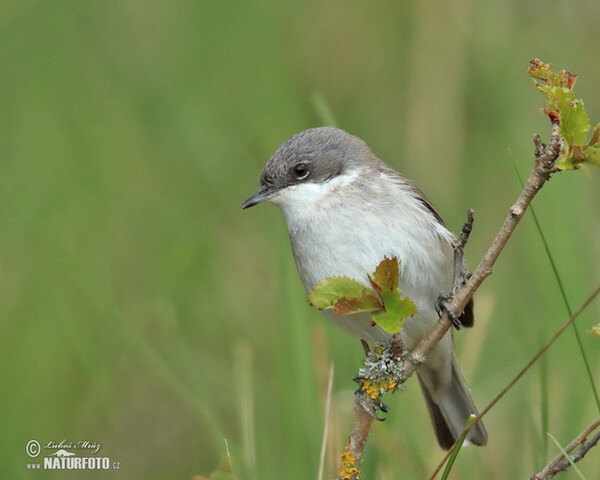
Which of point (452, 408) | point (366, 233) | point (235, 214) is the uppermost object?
point (366, 233)

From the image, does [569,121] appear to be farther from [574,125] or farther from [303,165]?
[303,165]

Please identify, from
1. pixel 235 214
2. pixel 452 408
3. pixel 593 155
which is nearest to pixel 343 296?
pixel 593 155

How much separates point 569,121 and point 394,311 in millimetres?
694

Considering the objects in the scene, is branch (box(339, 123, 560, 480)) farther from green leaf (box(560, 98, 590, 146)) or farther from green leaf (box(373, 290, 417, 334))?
green leaf (box(373, 290, 417, 334))

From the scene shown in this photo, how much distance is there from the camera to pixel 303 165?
171 inches

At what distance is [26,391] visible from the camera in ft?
16.8

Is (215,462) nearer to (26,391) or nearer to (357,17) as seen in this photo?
(26,391)

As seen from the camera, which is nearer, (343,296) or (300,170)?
(343,296)

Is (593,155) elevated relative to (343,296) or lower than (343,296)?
elevated

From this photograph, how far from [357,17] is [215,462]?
14.1 feet

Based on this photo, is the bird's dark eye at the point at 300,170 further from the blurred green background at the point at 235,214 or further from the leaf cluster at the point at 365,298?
the leaf cluster at the point at 365,298

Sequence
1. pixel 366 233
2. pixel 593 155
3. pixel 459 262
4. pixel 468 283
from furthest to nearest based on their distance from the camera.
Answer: pixel 366 233 < pixel 459 262 < pixel 468 283 < pixel 593 155

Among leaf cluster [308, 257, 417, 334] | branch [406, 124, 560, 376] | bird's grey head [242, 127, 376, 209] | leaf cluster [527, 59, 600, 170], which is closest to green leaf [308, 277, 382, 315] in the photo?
leaf cluster [308, 257, 417, 334]

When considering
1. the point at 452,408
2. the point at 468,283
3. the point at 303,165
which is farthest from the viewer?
the point at 452,408
